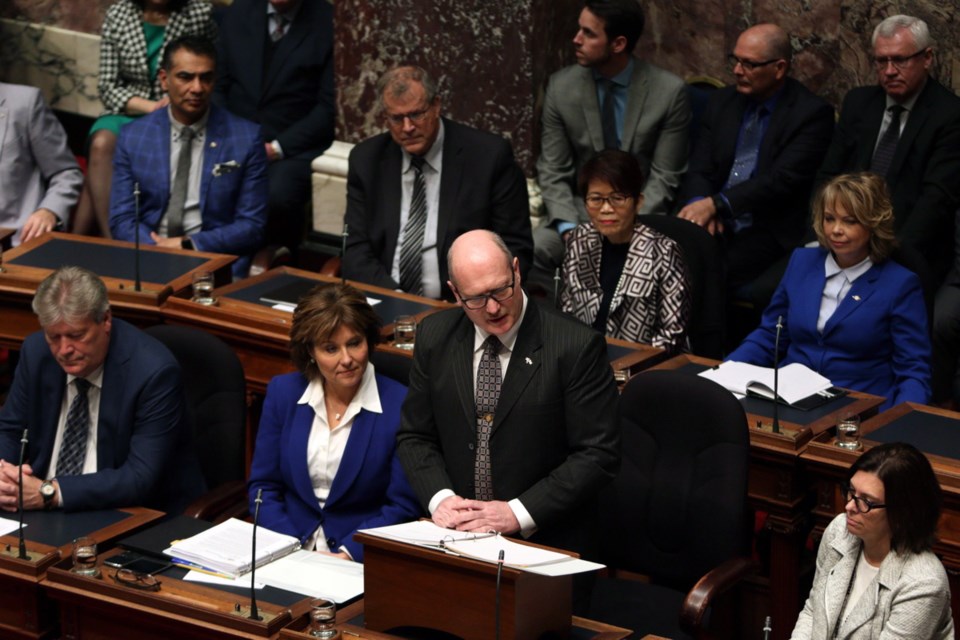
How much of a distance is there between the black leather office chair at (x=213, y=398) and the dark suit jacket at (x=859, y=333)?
4.96 feet

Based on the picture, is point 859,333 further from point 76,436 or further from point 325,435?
point 76,436

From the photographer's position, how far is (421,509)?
418cm

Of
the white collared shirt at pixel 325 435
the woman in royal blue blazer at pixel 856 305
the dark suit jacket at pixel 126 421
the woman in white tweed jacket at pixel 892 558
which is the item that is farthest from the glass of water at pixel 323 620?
the woman in royal blue blazer at pixel 856 305

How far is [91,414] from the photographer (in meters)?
4.48

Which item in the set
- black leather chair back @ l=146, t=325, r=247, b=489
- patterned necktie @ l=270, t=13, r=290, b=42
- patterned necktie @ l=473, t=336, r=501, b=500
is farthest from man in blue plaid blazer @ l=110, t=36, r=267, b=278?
patterned necktie @ l=473, t=336, r=501, b=500

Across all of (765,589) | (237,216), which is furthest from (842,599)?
(237,216)

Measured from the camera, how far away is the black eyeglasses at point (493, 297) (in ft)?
12.4

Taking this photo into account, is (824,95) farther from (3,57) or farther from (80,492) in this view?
(3,57)

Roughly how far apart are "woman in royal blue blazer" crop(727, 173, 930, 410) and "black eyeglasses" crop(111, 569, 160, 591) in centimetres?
202

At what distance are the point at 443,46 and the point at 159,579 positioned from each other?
334cm

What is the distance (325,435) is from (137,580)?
28.1 inches

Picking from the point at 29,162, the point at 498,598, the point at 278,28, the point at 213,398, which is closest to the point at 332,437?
the point at 213,398

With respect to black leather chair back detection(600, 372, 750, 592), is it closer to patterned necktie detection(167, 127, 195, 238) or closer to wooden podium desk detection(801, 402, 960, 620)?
wooden podium desk detection(801, 402, 960, 620)

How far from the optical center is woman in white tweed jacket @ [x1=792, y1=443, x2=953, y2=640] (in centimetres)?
354
